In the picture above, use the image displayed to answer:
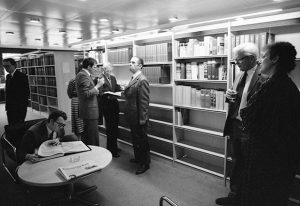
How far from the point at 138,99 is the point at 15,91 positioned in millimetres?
2174

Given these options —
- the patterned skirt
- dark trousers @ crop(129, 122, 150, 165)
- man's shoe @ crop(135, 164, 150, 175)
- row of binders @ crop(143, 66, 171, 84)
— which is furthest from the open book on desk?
row of binders @ crop(143, 66, 171, 84)

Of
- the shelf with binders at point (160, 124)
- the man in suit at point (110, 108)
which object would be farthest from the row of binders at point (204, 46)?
the man in suit at point (110, 108)

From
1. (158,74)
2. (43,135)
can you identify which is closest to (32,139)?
(43,135)

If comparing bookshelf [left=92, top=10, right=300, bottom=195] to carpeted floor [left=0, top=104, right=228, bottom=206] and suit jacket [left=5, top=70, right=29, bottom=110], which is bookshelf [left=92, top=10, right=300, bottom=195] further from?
suit jacket [left=5, top=70, right=29, bottom=110]

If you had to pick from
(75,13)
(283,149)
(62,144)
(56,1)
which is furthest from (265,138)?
(75,13)

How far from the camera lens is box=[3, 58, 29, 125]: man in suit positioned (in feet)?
12.0

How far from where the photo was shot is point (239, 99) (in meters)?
2.35

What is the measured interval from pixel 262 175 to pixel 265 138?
0.25 m

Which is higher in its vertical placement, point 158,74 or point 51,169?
point 158,74

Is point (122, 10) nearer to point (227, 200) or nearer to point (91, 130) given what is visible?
point (91, 130)

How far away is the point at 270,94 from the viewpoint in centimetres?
145

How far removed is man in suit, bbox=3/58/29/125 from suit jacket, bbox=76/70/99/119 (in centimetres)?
121

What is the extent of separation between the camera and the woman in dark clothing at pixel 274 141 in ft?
4.71

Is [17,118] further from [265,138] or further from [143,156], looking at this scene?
[265,138]
